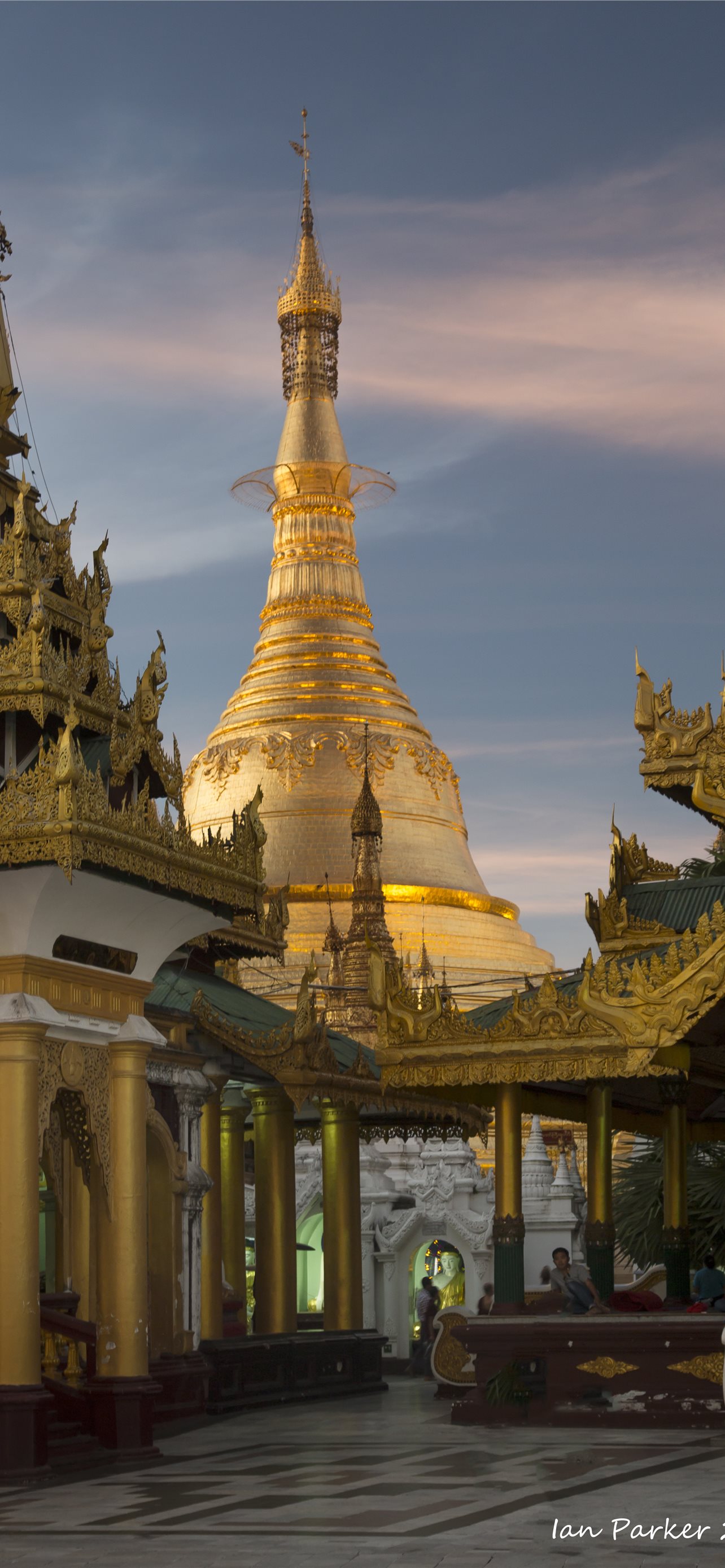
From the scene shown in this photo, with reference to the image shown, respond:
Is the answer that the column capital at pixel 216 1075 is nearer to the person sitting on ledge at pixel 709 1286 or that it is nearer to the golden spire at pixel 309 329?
the person sitting on ledge at pixel 709 1286

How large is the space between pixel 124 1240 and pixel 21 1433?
1921 millimetres

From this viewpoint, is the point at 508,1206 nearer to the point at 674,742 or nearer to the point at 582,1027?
the point at 582,1027

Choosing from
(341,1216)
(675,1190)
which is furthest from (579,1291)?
(341,1216)

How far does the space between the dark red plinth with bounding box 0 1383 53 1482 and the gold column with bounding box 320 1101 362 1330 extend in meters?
9.81

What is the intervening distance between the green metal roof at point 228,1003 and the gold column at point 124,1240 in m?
3.59

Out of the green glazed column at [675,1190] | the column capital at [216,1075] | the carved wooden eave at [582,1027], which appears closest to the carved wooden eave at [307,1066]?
the column capital at [216,1075]

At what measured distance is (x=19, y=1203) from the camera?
1358 cm

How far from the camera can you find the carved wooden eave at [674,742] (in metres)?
17.0

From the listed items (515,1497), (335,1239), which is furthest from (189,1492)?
(335,1239)

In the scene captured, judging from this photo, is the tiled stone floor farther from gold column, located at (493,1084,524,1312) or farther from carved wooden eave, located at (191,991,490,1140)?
carved wooden eave, located at (191,991,490,1140)

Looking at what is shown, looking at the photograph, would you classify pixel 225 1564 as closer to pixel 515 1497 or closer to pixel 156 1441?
pixel 515 1497

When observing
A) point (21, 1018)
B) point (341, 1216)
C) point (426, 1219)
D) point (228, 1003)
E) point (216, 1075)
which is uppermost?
point (228, 1003)

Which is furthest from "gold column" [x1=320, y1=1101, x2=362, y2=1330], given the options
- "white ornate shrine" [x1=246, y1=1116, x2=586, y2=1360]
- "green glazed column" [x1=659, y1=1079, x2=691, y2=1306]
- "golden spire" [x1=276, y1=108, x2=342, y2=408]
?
"golden spire" [x1=276, y1=108, x2=342, y2=408]

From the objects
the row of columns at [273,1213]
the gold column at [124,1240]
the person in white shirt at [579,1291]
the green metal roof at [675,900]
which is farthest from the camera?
the row of columns at [273,1213]
